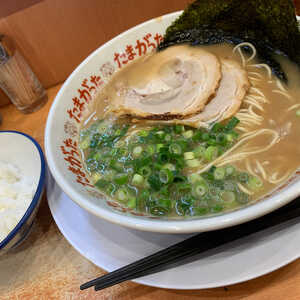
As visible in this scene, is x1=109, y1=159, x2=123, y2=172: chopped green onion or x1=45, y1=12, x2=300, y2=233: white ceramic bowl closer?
x1=45, y1=12, x2=300, y2=233: white ceramic bowl

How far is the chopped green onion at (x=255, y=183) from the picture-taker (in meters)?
1.21

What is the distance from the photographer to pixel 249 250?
109 cm

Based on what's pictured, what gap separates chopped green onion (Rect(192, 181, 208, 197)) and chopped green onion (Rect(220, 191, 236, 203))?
7cm

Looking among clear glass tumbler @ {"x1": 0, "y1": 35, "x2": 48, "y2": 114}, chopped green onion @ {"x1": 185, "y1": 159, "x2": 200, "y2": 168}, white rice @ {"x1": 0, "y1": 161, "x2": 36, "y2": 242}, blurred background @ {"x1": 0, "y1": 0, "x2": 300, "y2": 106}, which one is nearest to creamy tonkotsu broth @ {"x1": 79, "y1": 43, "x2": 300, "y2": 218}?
chopped green onion @ {"x1": 185, "y1": 159, "x2": 200, "y2": 168}

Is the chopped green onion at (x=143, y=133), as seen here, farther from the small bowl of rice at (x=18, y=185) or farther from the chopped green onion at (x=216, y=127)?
the small bowl of rice at (x=18, y=185)

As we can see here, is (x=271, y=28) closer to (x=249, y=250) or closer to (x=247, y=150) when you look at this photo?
(x=247, y=150)

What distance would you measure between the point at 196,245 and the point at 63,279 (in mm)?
658

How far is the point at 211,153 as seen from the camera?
1371 millimetres

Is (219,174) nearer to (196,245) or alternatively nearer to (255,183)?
(255,183)

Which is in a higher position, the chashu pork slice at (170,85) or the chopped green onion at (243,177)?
the chashu pork slice at (170,85)

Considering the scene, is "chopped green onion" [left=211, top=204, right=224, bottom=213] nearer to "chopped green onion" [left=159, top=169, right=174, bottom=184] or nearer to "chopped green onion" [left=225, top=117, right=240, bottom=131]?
"chopped green onion" [left=159, top=169, right=174, bottom=184]

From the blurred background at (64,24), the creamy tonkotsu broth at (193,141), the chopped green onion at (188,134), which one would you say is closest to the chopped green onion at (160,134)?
the creamy tonkotsu broth at (193,141)

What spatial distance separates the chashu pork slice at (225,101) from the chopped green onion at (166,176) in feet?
1.07

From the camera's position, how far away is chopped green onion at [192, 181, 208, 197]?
4.06ft
